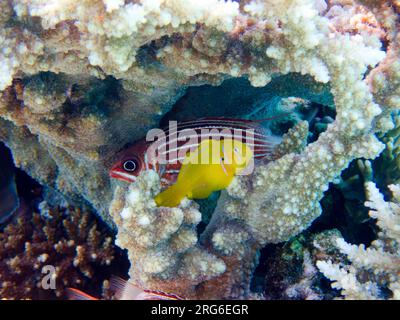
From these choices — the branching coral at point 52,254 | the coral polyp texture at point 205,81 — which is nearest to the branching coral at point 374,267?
the coral polyp texture at point 205,81

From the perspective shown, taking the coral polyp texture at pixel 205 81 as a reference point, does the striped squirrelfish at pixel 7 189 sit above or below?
above

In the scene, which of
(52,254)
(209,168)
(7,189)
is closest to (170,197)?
(209,168)

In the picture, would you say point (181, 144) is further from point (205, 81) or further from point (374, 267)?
point (374, 267)

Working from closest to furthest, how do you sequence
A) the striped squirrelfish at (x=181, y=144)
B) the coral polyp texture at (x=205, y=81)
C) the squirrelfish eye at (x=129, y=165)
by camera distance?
the coral polyp texture at (x=205, y=81)
the striped squirrelfish at (x=181, y=144)
the squirrelfish eye at (x=129, y=165)

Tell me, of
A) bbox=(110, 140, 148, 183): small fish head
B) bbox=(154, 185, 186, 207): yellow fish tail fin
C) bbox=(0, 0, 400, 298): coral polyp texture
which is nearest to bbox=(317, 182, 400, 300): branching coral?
bbox=(0, 0, 400, 298): coral polyp texture

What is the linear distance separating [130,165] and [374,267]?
1924 mm

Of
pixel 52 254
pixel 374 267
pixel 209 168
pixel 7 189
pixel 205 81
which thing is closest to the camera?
pixel 374 267

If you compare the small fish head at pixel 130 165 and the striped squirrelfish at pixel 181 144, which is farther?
the small fish head at pixel 130 165

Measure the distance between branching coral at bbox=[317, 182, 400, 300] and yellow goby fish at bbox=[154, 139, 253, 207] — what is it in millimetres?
771

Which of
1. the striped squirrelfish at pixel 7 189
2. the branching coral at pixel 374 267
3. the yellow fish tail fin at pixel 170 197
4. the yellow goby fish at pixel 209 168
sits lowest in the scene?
the branching coral at pixel 374 267

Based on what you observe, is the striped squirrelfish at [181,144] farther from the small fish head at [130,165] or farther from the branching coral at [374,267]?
the branching coral at [374,267]

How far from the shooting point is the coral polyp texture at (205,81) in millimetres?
1869

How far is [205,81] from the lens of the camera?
2504 mm
